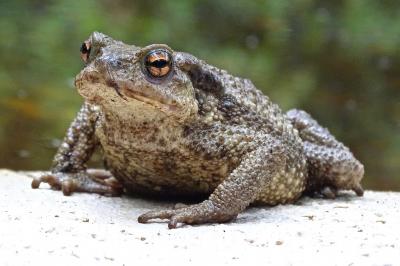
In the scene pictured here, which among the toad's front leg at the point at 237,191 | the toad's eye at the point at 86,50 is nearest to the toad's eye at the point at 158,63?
the toad's eye at the point at 86,50

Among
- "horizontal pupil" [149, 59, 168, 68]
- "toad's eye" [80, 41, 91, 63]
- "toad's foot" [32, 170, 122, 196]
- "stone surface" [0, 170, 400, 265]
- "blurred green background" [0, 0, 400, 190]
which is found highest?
"blurred green background" [0, 0, 400, 190]

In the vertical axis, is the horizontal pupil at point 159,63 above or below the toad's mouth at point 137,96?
above

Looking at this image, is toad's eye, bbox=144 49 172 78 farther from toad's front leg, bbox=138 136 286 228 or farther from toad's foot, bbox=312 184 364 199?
toad's foot, bbox=312 184 364 199

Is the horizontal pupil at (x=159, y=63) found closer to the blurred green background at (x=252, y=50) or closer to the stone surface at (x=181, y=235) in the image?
the stone surface at (x=181, y=235)

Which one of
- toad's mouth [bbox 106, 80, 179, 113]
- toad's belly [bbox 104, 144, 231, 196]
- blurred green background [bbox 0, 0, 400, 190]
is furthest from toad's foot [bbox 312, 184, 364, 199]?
blurred green background [bbox 0, 0, 400, 190]

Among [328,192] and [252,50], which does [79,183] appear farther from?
[252,50]

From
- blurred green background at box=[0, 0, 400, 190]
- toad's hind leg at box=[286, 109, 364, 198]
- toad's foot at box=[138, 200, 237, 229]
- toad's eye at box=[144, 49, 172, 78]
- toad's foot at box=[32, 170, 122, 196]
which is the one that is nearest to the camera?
toad's foot at box=[138, 200, 237, 229]

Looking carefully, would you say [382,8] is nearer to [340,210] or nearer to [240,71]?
[240,71]
